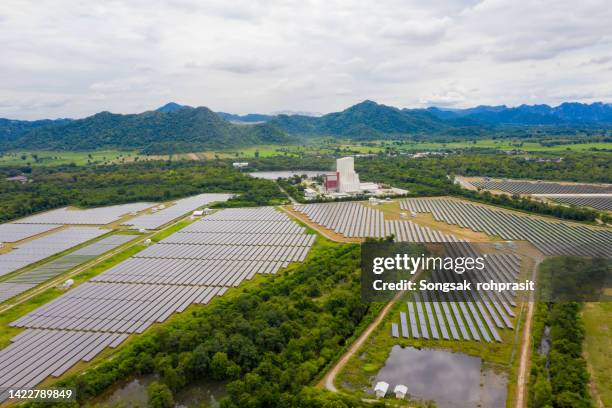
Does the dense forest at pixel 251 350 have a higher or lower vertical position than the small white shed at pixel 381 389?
higher

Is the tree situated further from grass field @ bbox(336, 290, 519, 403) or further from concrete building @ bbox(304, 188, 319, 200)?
concrete building @ bbox(304, 188, 319, 200)

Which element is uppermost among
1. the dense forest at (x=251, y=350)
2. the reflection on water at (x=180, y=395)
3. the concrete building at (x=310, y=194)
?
the concrete building at (x=310, y=194)

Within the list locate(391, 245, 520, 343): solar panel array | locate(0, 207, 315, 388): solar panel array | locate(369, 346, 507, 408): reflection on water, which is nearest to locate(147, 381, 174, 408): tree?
locate(0, 207, 315, 388): solar panel array

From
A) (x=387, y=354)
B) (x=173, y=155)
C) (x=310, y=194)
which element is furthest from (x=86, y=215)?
(x=173, y=155)

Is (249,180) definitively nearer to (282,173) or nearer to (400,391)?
(282,173)

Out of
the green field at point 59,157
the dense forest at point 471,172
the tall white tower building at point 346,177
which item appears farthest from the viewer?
the green field at point 59,157

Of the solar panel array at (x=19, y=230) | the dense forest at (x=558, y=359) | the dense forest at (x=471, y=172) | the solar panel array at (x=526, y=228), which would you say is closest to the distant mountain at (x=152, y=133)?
the dense forest at (x=471, y=172)

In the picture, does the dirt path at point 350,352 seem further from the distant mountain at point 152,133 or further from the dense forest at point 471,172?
the distant mountain at point 152,133
